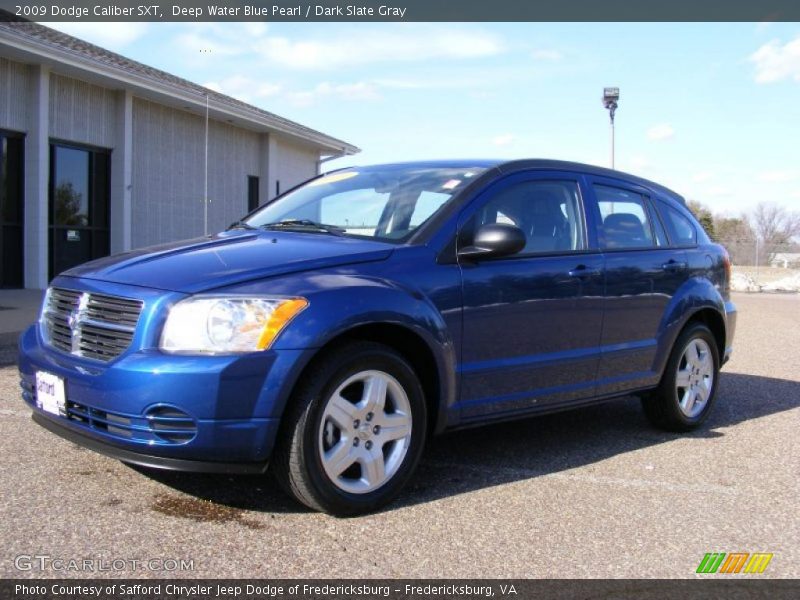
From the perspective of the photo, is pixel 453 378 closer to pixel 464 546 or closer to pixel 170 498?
pixel 464 546

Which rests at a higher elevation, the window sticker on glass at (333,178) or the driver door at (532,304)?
the window sticker on glass at (333,178)

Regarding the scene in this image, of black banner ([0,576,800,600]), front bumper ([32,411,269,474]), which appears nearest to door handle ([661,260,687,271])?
black banner ([0,576,800,600])

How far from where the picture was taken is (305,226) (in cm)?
462

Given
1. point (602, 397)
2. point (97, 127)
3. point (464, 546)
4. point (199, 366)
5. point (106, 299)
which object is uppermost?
point (97, 127)

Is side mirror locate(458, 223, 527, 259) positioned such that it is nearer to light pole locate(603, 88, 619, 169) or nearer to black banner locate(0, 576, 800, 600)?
black banner locate(0, 576, 800, 600)

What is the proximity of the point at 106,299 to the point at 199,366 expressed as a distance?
25.7 inches

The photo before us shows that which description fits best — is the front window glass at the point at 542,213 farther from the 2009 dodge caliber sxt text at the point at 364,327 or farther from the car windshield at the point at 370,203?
the car windshield at the point at 370,203

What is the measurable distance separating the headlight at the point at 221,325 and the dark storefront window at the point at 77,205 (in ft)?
43.6

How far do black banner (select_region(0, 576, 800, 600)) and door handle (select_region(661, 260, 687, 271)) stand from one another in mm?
2700

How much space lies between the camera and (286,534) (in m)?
3.40

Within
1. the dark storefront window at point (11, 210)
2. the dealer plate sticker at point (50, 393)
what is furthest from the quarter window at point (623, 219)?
the dark storefront window at point (11, 210)

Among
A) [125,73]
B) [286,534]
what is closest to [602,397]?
[286,534]

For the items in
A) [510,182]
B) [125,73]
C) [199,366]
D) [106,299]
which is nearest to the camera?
[199,366]

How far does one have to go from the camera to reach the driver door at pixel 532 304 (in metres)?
4.21
